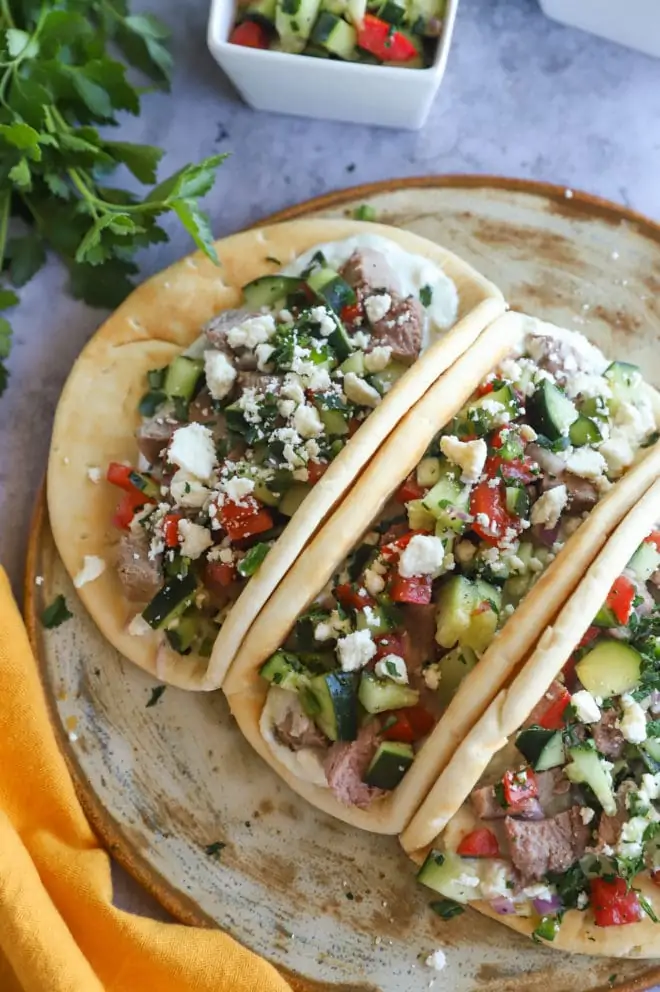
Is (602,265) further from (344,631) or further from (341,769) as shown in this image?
(341,769)

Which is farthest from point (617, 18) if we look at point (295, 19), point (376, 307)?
point (376, 307)

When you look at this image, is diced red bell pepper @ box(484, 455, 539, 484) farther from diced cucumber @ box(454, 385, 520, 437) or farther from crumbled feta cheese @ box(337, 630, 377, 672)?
crumbled feta cheese @ box(337, 630, 377, 672)

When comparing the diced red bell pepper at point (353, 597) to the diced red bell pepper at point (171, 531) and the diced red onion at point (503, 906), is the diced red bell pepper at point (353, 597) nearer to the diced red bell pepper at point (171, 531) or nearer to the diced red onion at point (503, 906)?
the diced red bell pepper at point (171, 531)

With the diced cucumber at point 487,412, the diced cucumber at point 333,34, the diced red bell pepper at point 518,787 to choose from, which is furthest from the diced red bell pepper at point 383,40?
the diced red bell pepper at point 518,787

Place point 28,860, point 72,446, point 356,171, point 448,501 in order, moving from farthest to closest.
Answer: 1. point 356,171
2. point 72,446
3. point 28,860
4. point 448,501

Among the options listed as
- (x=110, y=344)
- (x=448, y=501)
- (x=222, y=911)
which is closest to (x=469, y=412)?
(x=448, y=501)

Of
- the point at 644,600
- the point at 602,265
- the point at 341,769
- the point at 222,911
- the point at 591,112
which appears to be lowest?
the point at 222,911

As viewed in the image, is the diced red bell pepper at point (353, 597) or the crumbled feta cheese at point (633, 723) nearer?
the crumbled feta cheese at point (633, 723)
